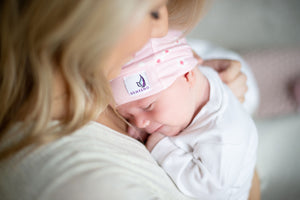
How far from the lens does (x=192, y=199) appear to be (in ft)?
2.75

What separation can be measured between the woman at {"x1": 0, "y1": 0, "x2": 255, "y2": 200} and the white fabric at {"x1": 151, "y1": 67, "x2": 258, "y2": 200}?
216 millimetres

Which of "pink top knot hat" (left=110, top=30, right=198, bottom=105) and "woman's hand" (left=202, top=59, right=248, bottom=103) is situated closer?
"pink top knot hat" (left=110, top=30, right=198, bottom=105)

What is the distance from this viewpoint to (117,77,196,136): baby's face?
807 millimetres

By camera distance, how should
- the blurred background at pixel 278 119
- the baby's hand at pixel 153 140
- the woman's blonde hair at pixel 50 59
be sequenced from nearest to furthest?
the woman's blonde hair at pixel 50 59, the baby's hand at pixel 153 140, the blurred background at pixel 278 119

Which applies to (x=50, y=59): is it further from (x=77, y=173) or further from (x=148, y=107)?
(x=148, y=107)

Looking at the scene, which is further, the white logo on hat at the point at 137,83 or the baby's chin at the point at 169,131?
the baby's chin at the point at 169,131

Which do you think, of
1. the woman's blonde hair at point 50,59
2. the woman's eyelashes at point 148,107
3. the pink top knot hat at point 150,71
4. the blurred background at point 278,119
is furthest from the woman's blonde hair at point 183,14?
the blurred background at point 278,119

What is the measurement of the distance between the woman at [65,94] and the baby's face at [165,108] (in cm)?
19

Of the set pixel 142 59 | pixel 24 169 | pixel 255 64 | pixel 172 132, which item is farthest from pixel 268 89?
pixel 24 169

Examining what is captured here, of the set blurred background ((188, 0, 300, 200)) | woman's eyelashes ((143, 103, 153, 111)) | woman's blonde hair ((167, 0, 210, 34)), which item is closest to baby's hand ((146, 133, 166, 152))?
woman's eyelashes ((143, 103, 153, 111))

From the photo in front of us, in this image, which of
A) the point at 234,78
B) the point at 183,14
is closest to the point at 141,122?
the point at 183,14

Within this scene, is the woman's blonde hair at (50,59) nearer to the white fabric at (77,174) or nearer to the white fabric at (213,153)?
the white fabric at (77,174)

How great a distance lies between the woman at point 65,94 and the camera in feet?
1.55

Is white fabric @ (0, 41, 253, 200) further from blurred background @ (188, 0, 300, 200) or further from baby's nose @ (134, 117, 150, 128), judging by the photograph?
blurred background @ (188, 0, 300, 200)
